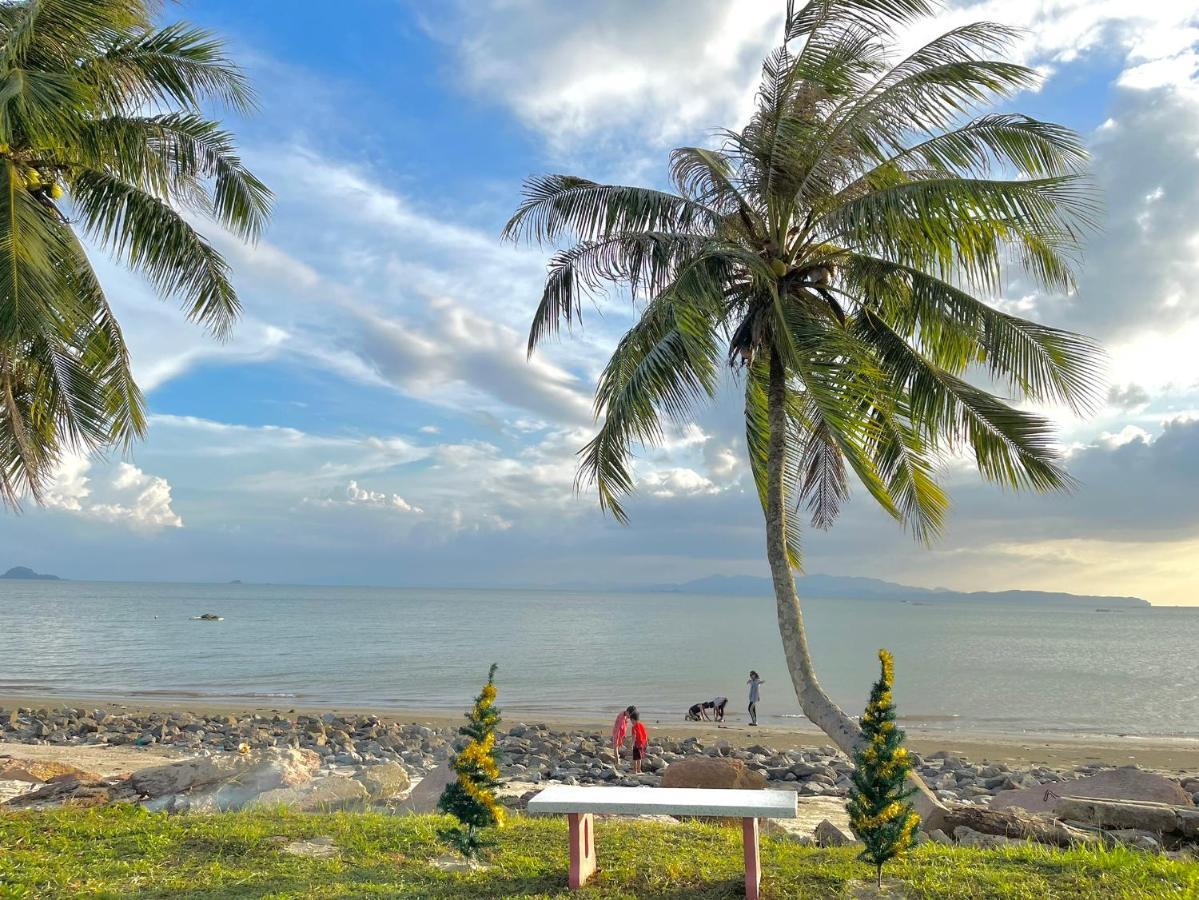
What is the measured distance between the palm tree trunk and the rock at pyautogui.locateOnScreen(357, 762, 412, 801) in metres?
5.13

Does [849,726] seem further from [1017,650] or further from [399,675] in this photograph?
[1017,650]

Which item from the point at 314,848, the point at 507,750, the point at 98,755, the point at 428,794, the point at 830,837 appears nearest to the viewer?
the point at 314,848

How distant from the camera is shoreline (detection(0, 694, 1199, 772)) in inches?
793

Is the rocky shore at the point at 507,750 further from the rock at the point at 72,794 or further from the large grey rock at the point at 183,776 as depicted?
the rock at the point at 72,794

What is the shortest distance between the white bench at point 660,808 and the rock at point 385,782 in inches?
206

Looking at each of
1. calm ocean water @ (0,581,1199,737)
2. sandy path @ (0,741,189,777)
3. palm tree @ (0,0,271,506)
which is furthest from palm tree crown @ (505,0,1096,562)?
calm ocean water @ (0,581,1199,737)

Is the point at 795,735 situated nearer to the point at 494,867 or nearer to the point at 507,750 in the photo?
the point at 507,750

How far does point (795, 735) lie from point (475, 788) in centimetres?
1813

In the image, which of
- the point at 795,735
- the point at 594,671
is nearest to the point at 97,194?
the point at 795,735

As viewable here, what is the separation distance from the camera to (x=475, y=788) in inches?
244

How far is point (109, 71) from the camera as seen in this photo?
10.2 metres

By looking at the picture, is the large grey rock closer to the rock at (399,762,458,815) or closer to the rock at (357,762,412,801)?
the rock at (357,762,412,801)

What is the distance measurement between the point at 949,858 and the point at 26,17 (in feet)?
36.0

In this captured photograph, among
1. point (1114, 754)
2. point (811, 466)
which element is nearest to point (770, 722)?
point (1114, 754)
